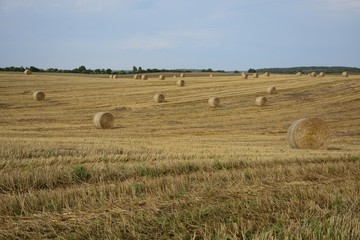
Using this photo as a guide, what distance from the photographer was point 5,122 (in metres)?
24.2

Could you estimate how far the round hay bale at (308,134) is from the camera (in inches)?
659

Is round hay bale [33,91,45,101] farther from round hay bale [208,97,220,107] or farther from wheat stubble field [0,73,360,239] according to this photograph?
wheat stubble field [0,73,360,239]

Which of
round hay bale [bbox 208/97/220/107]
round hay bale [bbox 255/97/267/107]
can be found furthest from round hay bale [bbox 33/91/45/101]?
round hay bale [bbox 255/97/267/107]

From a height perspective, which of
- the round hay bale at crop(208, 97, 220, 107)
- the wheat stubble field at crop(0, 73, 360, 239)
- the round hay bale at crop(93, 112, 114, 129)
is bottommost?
the round hay bale at crop(93, 112, 114, 129)

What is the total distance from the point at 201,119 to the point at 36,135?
36.0ft

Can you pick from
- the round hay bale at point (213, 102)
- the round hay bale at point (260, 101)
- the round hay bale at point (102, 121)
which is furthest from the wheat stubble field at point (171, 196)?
the round hay bale at point (260, 101)

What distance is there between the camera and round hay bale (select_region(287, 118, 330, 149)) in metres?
16.7

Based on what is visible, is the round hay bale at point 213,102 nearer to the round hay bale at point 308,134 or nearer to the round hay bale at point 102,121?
the round hay bale at point 102,121

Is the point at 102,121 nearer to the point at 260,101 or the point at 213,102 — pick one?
the point at 213,102

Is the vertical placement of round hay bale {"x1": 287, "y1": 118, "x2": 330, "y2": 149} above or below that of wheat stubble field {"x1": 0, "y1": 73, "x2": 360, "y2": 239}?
below

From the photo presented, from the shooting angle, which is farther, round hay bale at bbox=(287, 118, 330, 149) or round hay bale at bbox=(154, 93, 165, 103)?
round hay bale at bbox=(154, 93, 165, 103)

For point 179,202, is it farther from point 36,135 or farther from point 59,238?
point 36,135

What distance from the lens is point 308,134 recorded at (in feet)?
55.7

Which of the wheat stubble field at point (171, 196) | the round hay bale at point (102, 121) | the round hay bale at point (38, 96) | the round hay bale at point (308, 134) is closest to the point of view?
the wheat stubble field at point (171, 196)
